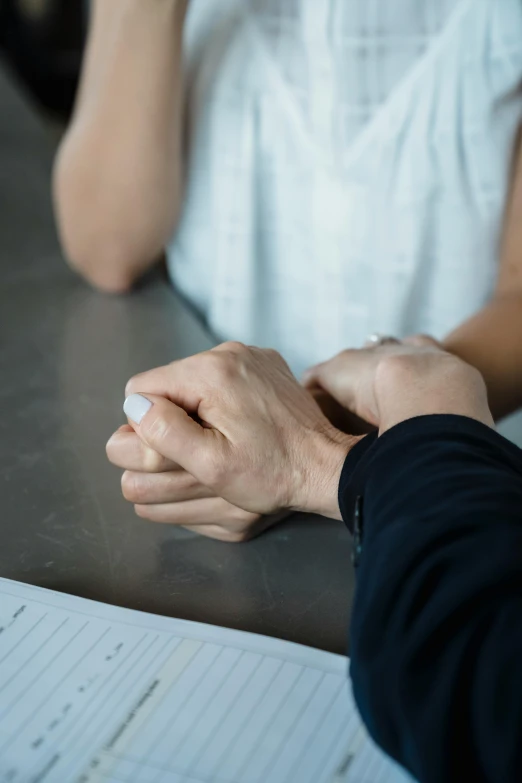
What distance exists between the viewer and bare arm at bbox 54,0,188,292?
2.83 feet

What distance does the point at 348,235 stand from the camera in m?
0.88

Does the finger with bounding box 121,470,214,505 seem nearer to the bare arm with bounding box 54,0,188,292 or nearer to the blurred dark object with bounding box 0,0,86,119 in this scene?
the bare arm with bounding box 54,0,188,292

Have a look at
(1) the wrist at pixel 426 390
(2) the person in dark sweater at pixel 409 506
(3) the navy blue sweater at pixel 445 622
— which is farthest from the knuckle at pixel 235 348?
(3) the navy blue sweater at pixel 445 622

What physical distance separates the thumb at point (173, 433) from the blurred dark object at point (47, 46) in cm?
247

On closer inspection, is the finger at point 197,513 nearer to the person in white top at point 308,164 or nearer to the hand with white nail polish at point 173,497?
the hand with white nail polish at point 173,497

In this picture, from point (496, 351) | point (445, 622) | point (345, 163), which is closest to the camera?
point (445, 622)

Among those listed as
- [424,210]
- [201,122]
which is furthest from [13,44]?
[424,210]

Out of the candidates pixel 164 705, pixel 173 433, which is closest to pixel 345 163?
pixel 173 433

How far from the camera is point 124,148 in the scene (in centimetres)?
88

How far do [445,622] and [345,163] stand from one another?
0.61 meters

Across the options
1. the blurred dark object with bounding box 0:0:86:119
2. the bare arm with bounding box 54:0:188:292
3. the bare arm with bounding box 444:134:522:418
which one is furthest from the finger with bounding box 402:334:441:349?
the blurred dark object with bounding box 0:0:86:119

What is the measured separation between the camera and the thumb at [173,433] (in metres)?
0.51

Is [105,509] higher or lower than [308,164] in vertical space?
lower

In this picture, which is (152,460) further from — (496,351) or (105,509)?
(496,351)
